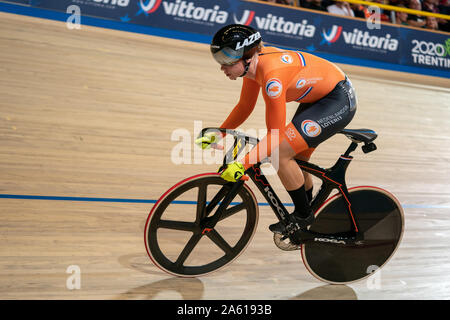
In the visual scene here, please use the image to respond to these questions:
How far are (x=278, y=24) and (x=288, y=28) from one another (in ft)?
Answer: 0.69

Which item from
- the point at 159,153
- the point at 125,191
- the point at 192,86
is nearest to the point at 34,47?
the point at 192,86

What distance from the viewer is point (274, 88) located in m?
1.97

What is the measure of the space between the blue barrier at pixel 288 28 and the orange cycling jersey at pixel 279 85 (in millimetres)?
5543

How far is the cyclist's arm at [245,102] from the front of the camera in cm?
228

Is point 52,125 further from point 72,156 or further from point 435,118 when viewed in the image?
point 435,118

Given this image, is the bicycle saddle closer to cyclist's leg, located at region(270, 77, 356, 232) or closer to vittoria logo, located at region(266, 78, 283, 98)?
cyclist's leg, located at region(270, 77, 356, 232)

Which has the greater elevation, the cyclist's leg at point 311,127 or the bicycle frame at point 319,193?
the cyclist's leg at point 311,127

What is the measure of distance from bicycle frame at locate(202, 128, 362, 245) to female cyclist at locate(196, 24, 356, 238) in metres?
0.09

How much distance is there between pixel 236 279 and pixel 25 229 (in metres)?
1.37

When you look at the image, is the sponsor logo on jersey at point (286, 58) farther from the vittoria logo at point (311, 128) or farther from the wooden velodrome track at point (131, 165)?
the wooden velodrome track at point (131, 165)

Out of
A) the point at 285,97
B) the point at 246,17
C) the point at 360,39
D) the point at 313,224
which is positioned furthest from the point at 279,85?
the point at 360,39
